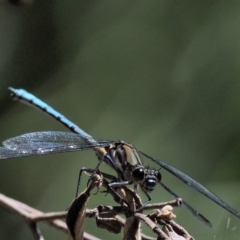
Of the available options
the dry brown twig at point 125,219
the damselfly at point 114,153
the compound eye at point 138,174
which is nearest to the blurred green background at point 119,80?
the damselfly at point 114,153

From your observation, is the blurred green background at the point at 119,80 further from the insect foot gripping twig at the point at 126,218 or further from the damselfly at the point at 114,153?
the insect foot gripping twig at the point at 126,218

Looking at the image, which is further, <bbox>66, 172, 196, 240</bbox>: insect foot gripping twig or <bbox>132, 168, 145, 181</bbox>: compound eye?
<bbox>132, 168, 145, 181</bbox>: compound eye

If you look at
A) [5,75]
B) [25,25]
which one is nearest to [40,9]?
[25,25]

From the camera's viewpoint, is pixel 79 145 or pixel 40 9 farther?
pixel 40 9

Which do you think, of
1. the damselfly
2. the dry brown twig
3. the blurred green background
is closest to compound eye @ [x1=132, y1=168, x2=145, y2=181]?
the damselfly

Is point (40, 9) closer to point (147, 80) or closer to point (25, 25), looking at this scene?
point (25, 25)

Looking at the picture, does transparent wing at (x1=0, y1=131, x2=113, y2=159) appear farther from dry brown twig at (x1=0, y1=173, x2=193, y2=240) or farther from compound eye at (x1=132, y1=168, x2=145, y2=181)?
dry brown twig at (x1=0, y1=173, x2=193, y2=240)
